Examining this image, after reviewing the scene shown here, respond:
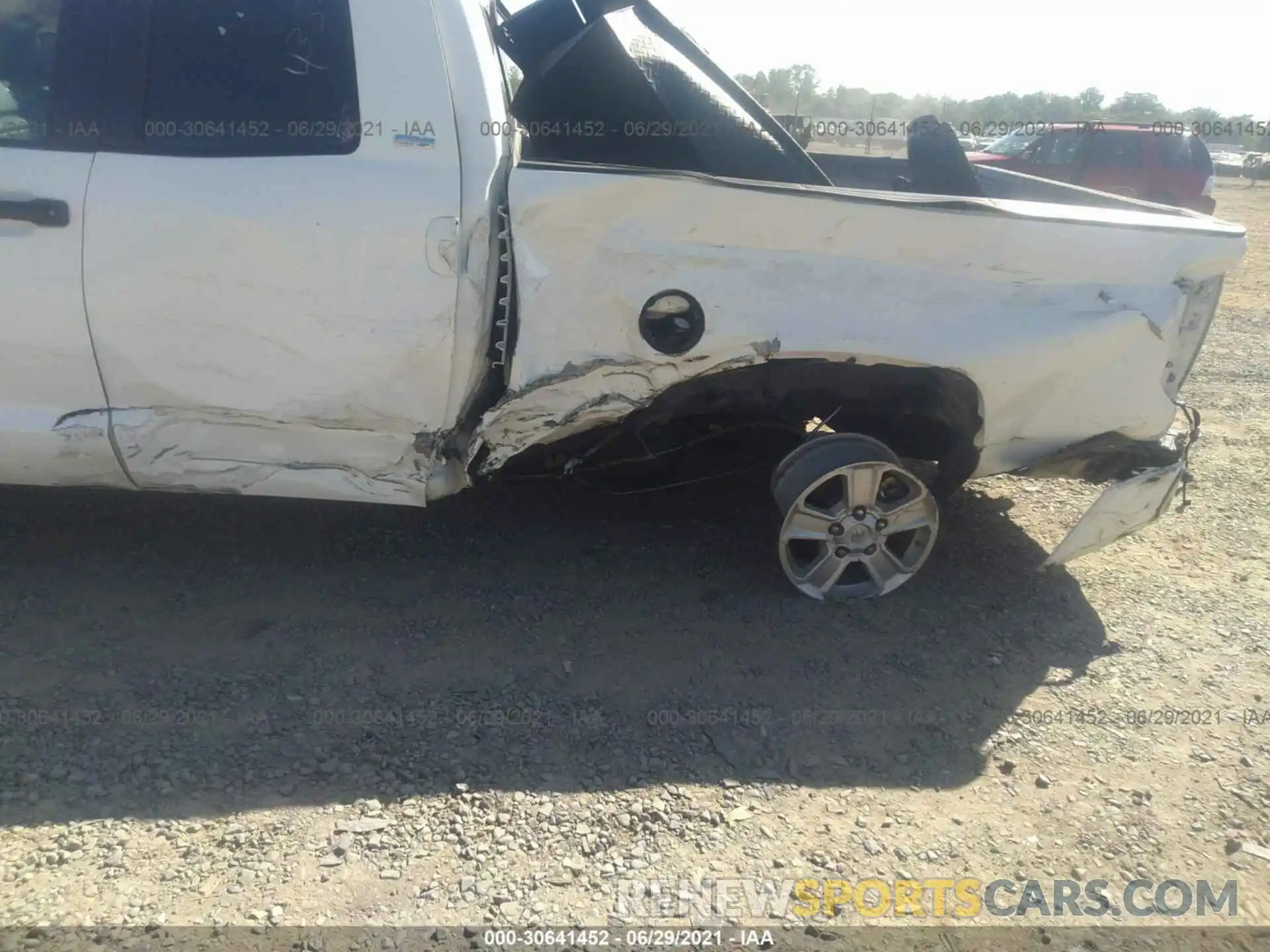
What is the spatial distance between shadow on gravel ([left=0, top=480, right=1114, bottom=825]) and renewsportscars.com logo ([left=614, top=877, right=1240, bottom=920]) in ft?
1.15

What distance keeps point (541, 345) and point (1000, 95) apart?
73.4 meters

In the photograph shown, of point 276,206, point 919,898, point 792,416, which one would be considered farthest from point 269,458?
point 919,898

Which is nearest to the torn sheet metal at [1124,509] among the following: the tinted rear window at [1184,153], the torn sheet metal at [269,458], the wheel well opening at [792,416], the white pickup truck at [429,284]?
the white pickup truck at [429,284]

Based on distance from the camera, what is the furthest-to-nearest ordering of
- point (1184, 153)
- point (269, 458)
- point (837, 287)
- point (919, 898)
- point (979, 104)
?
1. point (979, 104)
2. point (1184, 153)
3. point (269, 458)
4. point (837, 287)
5. point (919, 898)

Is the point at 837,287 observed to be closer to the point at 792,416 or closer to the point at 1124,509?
the point at 792,416

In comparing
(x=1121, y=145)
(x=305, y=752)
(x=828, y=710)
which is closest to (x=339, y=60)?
(x=305, y=752)

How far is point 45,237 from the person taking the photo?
2.64m

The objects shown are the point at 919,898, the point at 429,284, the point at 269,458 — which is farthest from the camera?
the point at 269,458

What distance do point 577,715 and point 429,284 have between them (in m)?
1.30

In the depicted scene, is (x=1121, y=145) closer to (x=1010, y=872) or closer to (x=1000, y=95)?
(x=1010, y=872)

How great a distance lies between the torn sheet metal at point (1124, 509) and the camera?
3117 mm

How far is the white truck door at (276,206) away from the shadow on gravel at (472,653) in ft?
2.47

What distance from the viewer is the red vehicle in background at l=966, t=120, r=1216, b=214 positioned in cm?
1113

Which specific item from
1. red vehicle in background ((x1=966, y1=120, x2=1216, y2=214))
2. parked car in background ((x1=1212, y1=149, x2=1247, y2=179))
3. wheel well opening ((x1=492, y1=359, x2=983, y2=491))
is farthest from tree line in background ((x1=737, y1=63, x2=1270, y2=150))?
wheel well opening ((x1=492, y1=359, x2=983, y2=491))
